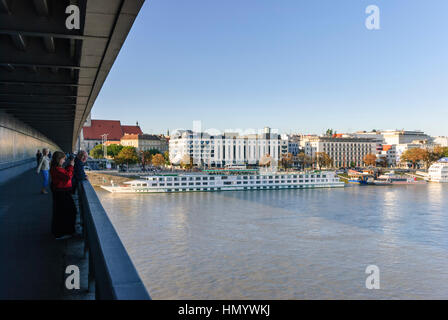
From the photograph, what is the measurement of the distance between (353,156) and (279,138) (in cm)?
1621

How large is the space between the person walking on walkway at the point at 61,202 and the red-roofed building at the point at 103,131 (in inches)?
3558

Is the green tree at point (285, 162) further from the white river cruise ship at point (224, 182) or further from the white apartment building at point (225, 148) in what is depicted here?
the white river cruise ship at point (224, 182)

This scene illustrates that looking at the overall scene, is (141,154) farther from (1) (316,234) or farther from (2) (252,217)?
(1) (316,234)

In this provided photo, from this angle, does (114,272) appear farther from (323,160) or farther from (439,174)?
(323,160)

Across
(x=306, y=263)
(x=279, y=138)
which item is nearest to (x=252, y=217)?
(x=306, y=263)

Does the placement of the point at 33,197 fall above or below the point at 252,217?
above

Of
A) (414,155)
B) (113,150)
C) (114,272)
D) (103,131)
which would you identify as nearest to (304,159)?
(414,155)

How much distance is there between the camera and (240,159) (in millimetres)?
84188

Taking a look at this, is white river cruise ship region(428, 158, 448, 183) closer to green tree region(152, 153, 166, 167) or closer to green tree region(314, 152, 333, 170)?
green tree region(314, 152, 333, 170)

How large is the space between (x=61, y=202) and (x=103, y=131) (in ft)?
315

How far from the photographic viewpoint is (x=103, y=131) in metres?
95.9

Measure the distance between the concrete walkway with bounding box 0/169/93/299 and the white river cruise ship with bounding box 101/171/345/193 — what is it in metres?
35.3

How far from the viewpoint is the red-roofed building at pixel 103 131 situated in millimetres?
92312

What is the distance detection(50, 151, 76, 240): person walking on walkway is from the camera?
3.90 metres
